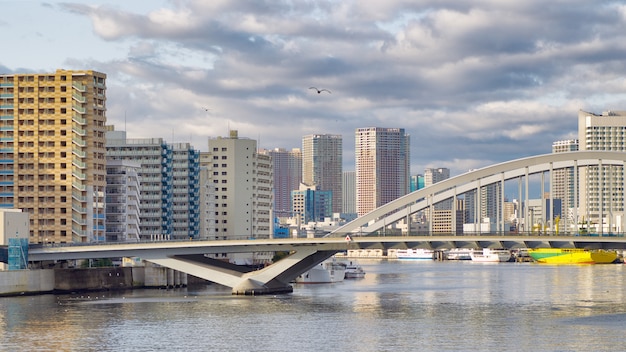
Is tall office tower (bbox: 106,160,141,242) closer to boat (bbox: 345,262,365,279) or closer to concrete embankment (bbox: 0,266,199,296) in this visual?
concrete embankment (bbox: 0,266,199,296)

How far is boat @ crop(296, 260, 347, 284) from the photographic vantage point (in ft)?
525

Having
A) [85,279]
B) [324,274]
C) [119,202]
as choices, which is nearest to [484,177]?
[324,274]

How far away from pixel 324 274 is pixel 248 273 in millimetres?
38039

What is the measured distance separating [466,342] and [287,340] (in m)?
11.6

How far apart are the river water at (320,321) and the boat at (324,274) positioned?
24667mm

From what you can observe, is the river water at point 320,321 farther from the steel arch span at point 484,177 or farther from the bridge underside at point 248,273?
the steel arch span at point 484,177

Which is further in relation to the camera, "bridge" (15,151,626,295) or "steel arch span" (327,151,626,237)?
"steel arch span" (327,151,626,237)

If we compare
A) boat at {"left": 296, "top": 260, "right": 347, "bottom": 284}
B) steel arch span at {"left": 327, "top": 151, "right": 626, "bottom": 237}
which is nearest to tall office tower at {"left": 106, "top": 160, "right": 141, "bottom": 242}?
boat at {"left": 296, "top": 260, "right": 347, "bottom": 284}

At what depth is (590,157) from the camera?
122 m

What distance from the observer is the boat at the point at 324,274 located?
6299 inches

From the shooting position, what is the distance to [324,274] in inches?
6442

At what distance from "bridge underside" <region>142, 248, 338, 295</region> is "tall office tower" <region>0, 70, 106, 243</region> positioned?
38959mm

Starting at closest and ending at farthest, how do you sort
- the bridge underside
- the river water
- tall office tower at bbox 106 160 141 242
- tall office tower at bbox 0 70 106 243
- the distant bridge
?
the river water → the distant bridge → the bridge underside → tall office tower at bbox 0 70 106 243 → tall office tower at bbox 106 160 141 242

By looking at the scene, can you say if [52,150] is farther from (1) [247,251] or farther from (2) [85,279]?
(1) [247,251]
